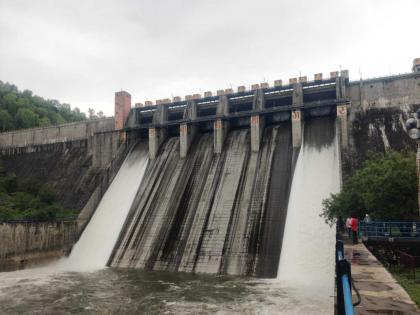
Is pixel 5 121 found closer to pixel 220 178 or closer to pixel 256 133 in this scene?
pixel 220 178

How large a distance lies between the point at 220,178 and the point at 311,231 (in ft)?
23.5

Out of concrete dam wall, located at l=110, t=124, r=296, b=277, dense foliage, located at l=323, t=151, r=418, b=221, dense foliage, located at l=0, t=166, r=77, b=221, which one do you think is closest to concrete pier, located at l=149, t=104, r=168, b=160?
concrete dam wall, located at l=110, t=124, r=296, b=277

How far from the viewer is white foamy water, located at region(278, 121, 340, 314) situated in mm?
15555

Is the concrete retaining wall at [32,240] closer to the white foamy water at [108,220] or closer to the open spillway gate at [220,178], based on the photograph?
the white foamy water at [108,220]

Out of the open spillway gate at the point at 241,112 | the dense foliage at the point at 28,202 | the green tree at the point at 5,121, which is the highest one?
the green tree at the point at 5,121

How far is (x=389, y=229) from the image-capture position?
46.1 ft

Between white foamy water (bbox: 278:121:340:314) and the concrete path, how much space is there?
3.82 meters

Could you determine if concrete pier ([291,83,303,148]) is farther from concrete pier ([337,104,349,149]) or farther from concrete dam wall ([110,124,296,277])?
concrete pier ([337,104,349,149])

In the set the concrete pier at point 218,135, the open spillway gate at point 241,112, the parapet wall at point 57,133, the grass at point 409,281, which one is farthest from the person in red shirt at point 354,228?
the parapet wall at point 57,133

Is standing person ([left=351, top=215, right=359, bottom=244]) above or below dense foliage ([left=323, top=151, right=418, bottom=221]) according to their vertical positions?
below

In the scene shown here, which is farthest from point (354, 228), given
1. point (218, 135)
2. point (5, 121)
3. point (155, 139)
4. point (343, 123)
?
point (5, 121)

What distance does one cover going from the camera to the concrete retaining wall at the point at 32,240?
20.9m

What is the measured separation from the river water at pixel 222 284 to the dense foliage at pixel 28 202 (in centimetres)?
330

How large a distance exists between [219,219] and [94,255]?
771cm
